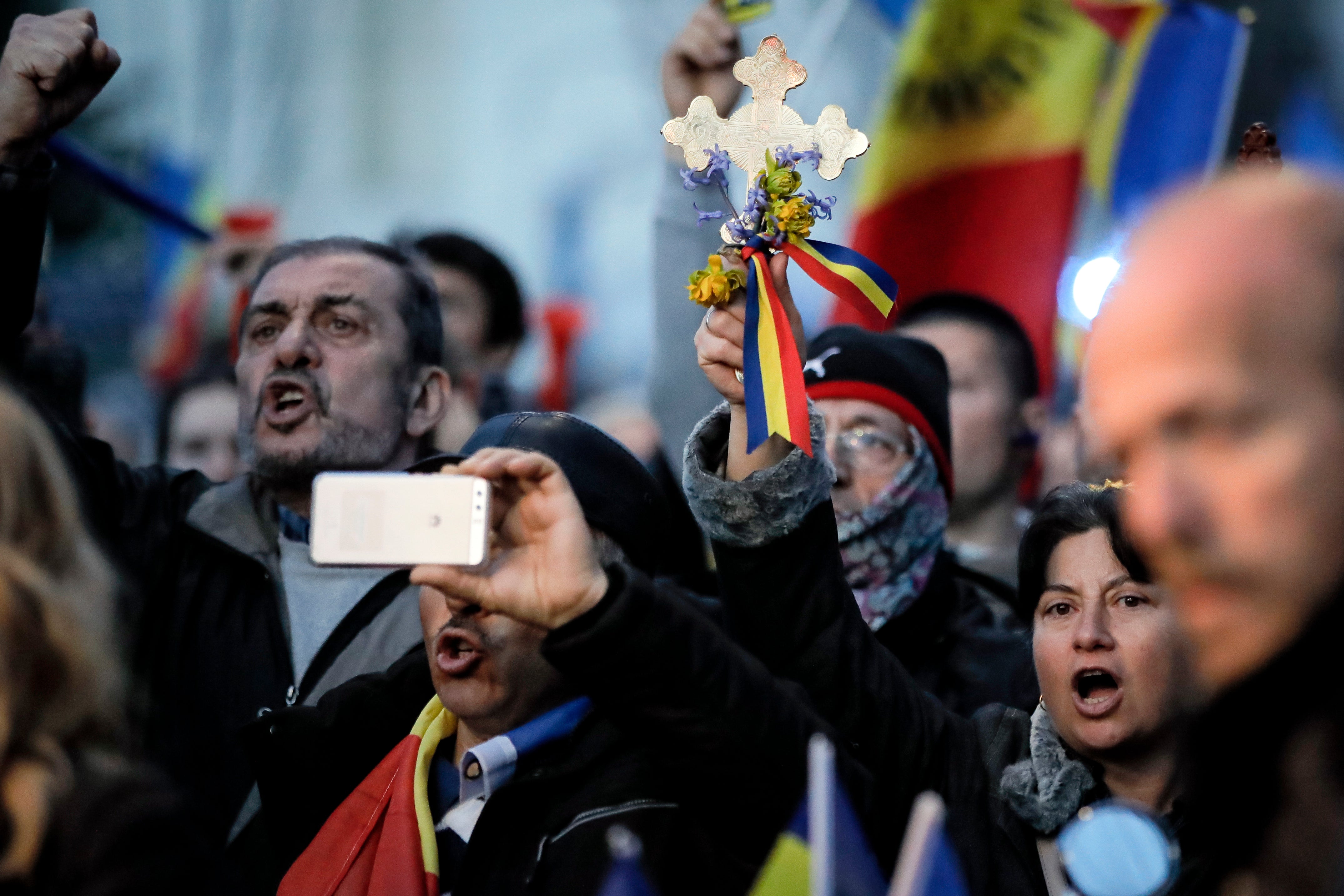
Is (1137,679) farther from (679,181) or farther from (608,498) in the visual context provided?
(679,181)

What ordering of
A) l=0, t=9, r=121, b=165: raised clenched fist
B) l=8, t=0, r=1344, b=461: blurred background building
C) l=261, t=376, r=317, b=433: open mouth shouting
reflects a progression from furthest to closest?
1. l=8, t=0, r=1344, b=461: blurred background building
2. l=261, t=376, r=317, b=433: open mouth shouting
3. l=0, t=9, r=121, b=165: raised clenched fist

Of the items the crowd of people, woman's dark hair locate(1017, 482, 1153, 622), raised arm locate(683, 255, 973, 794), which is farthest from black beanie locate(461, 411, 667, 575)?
woman's dark hair locate(1017, 482, 1153, 622)

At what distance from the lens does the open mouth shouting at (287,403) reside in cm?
310

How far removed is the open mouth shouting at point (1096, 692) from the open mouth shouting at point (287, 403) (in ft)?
5.48

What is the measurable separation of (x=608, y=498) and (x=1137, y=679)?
2.84ft

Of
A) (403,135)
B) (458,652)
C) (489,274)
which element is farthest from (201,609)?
(403,135)

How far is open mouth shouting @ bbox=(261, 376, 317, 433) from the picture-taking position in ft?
10.2

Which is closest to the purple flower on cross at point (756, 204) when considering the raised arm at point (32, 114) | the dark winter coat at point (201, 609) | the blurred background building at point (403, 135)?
the dark winter coat at point (201, 609)

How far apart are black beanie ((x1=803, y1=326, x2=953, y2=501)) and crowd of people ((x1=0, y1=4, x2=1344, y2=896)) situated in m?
0.01

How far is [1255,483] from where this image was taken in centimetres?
120

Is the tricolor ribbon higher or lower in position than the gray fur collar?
higher

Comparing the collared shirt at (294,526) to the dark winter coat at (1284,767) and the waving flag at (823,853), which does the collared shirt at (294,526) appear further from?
the dark winter coat at (1284,767)

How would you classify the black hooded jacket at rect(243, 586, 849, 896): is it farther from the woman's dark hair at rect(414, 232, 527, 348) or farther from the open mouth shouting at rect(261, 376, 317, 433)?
the woman's dark hair at rect(414, 232, 527, 348)

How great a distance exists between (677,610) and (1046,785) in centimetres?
69
